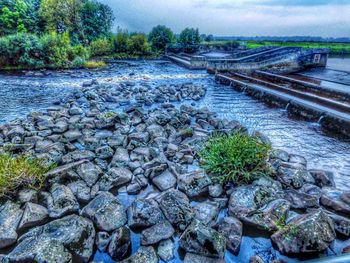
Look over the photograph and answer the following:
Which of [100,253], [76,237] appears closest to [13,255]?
[76,237]

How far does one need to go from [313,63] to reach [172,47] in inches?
755

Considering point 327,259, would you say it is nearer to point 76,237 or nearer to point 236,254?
point 236,254

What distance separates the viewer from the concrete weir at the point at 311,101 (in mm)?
5531

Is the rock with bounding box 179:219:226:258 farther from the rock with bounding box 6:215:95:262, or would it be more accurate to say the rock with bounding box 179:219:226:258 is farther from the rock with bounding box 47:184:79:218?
the rock with bounding box 47:184:79:218

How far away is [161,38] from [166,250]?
34.6 metres

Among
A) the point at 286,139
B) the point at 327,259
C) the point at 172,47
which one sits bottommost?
the point at 286,139

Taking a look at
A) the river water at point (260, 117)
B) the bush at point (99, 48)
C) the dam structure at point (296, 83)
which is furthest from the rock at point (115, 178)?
the bush at point (99, 48)

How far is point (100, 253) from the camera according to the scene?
81.7 inches

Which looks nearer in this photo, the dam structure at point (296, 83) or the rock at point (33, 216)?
the rock at point (33, 216)

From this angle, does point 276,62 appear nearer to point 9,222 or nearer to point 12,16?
point 9,222

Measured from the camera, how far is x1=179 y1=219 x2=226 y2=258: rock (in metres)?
1.99

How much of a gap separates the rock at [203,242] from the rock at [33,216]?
152 centimetres

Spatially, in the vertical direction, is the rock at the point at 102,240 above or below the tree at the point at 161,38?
below

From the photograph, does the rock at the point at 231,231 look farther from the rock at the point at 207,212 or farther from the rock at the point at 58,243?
the rock at the point at 58,243
